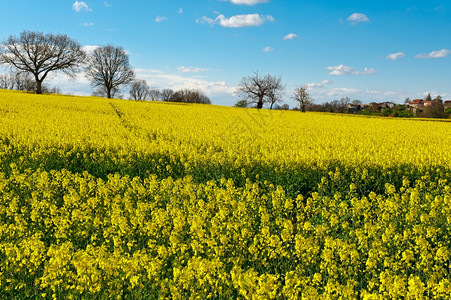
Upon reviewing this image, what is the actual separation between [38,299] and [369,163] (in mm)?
9534

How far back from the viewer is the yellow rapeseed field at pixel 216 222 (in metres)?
Result: 4.22

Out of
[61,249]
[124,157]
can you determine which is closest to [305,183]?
[124,157]

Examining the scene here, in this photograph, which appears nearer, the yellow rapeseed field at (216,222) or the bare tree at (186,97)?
the yellow rapeseed field at (216,222)

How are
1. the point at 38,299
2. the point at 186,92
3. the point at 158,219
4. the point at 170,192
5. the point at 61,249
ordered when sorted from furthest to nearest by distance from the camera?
the point at 186,92 → the point at 170,192 → the point at 158,219 → the point at 38,299 → the point at 61,249

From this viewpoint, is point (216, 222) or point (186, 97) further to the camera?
point (186, 97)

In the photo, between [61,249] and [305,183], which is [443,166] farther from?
[61,249]

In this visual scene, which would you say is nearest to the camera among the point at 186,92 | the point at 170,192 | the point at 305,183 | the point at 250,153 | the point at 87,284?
the point at 87,284

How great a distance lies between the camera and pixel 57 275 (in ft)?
13.7

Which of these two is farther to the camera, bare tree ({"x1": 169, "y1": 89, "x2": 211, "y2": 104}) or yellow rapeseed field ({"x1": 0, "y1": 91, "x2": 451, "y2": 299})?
bare tree ({"x1": 169, "y1": 89, "x2": 211, "y2": 104})

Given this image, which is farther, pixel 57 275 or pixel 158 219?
pixel 158 219

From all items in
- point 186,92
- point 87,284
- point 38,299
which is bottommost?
point 38,299

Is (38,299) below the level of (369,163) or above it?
below

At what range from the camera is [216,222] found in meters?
5.83

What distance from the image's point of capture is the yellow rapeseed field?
4.22 metres
